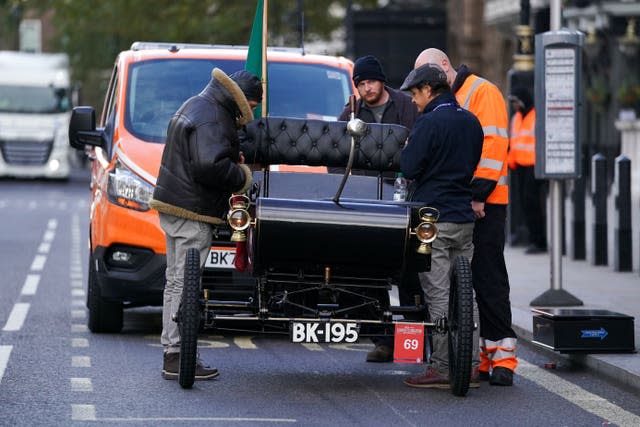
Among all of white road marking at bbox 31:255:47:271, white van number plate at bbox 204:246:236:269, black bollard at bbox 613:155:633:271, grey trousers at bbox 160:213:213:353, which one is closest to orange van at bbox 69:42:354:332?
white van number plate at bbox 204:246:236:269

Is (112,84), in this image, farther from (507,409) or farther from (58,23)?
(58,23)

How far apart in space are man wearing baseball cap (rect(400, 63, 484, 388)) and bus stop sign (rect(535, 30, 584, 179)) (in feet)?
14.1

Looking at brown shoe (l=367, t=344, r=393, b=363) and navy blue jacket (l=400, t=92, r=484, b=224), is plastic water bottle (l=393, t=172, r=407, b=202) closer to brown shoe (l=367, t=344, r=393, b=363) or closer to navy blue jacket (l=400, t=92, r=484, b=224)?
navy blue jacket (l=400, t=92, r=484, b=224)

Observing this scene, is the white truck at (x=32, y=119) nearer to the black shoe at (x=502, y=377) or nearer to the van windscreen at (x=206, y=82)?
the van windscreen at (x=206, y=82)

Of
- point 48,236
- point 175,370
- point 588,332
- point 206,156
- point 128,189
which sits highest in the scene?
point 206,156

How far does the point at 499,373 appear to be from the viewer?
32.9ft

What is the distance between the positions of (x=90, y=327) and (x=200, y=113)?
3.34m

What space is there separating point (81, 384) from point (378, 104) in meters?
2.88

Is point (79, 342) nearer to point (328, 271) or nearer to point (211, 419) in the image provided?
point (328, 271)

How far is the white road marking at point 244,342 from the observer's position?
38.7 ft

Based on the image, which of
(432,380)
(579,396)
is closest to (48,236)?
(432,380)

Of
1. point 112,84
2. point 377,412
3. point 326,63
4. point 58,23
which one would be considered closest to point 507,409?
point 377,412

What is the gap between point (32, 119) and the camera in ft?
146

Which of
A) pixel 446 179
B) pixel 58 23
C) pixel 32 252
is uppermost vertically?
pixel 58 23
